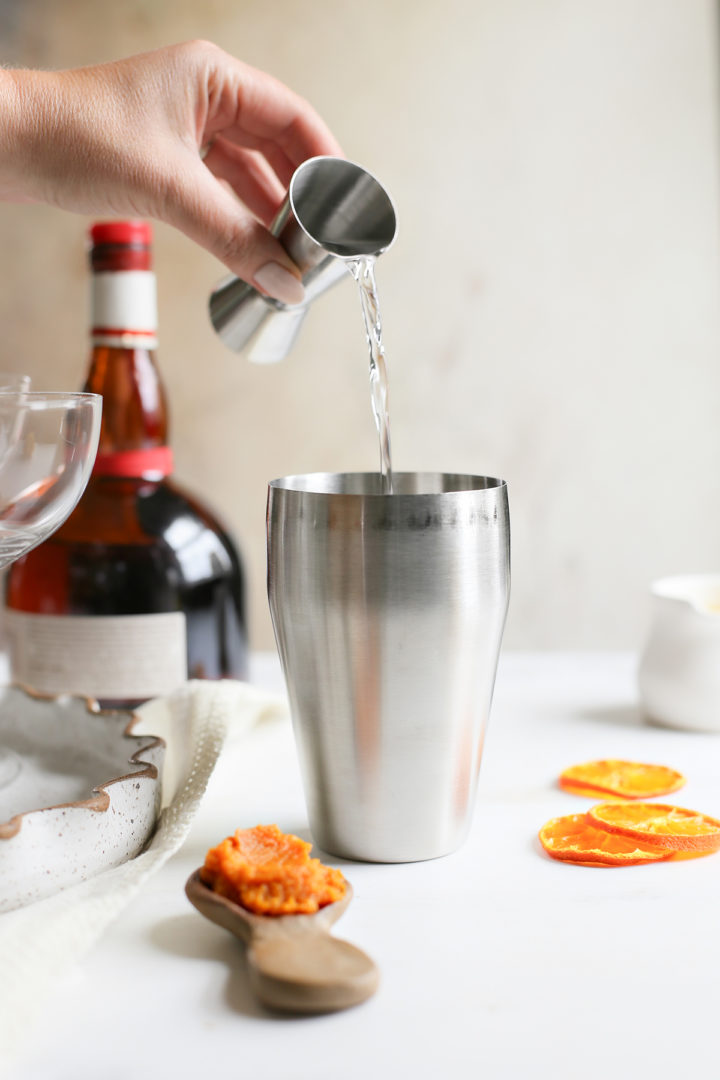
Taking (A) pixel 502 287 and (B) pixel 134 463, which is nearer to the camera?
(B) pixel 134 463

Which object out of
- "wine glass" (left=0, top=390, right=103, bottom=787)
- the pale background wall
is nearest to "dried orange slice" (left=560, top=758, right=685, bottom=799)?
"wine glass" (left=0, top=390, right=103, bottom=787)

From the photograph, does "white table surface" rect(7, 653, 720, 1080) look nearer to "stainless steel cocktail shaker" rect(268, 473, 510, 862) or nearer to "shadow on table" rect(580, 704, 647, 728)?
"stainless steel cocktail shaker" rect(268, 473, 510, 862)

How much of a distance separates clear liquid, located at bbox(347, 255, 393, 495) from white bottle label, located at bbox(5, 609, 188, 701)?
0.96ft

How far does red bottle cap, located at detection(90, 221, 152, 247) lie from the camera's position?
827mm

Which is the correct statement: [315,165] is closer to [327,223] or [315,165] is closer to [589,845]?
[327,223]

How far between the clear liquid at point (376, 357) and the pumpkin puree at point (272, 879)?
0.72 ft

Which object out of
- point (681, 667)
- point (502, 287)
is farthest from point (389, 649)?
point (502, 287)

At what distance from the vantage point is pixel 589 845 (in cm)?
52

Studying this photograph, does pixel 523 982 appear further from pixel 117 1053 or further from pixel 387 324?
pixel 387 324

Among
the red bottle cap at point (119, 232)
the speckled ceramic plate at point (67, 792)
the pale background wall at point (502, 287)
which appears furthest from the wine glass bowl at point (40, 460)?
the pale background wall at point (502, 287)

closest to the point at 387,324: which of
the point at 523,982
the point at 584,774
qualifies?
the point at 584,774

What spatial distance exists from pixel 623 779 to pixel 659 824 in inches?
3.5

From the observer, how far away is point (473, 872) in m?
0.49

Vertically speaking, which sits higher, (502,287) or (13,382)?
(502,287)
